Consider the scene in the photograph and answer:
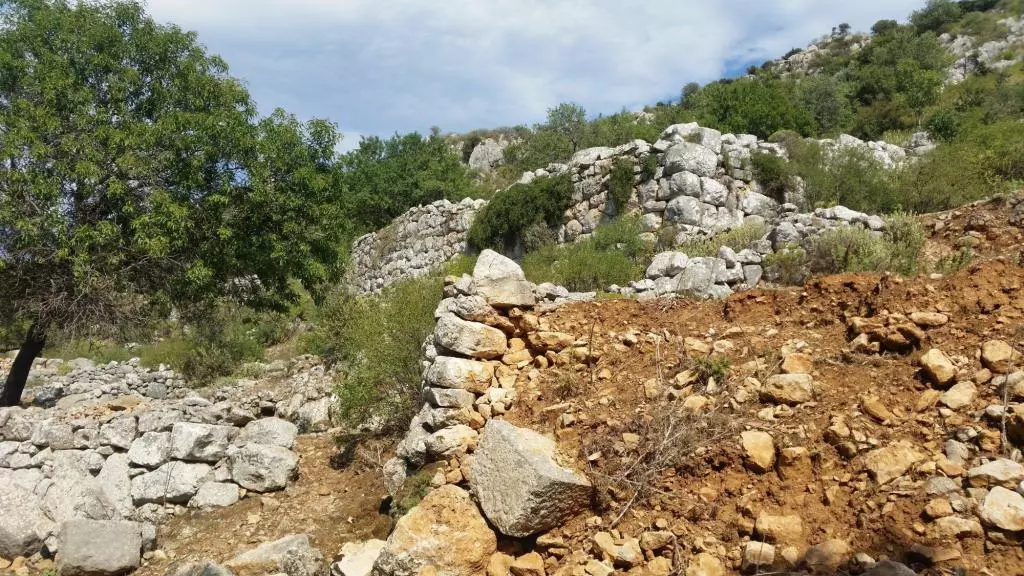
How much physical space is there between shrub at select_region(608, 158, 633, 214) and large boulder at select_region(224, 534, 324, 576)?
32.2ft

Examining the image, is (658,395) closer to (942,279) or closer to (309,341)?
(942,279)

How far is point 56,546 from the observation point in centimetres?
570

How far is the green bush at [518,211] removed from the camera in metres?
14.3

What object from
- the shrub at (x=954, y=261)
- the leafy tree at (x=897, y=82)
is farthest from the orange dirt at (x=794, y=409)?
the leafy tree at (x=897, y=82)

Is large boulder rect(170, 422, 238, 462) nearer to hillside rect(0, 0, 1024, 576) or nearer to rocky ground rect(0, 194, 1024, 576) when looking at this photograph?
hillside rect(0, 0, 1024, 576)

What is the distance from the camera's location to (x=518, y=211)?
588 inches

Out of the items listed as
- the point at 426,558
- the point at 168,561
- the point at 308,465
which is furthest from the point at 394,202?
the point at 426,558

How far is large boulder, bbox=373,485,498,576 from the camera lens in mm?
3834

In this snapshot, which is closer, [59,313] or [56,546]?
[56,546]

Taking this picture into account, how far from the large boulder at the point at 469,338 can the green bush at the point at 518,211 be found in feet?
29.6

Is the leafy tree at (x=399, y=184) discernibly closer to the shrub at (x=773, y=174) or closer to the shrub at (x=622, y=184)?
the shrub at (x=622, y=184)

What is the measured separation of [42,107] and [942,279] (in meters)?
11.1

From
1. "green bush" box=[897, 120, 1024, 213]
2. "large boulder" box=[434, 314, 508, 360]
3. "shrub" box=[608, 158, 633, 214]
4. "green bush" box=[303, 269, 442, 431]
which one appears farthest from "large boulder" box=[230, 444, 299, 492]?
"green bush" box=[897, 120, 1024, 213]

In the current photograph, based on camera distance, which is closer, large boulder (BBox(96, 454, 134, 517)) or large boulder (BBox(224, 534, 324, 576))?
large boulder (BBox(224, 534, 324, 576))
